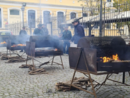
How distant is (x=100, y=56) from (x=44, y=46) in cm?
434

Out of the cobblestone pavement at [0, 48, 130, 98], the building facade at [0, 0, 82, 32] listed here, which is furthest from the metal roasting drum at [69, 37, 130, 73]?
the building facade at [0, 0, 82, 32]

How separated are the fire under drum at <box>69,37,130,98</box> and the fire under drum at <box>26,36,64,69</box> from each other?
9.16 ft

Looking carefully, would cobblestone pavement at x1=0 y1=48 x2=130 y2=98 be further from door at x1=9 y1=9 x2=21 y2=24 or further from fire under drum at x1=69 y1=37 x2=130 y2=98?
door at x1=9 y1=9 x2=21 y2=24

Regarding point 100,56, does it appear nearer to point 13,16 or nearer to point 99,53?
point 99,53

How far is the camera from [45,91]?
461 centimetres

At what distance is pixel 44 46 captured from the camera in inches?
331

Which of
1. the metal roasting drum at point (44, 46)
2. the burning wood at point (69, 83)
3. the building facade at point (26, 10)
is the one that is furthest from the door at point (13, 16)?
the burning wood at point (69, 83)

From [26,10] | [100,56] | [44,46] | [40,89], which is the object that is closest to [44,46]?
[44,46]

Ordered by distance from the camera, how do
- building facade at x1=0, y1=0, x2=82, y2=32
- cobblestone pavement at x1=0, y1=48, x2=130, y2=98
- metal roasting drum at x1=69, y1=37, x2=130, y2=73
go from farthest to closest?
building facade at x1=0, y1=0, x2=82, y2=32 → cobblestone pavement at x1=0, y1=48, x2=130, y2=98 → metal roasting drum at x1=69, y1=37, x2=130, y2=73

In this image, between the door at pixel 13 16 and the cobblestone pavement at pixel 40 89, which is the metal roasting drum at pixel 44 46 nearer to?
the cobblestone pavement at pixel 40 89

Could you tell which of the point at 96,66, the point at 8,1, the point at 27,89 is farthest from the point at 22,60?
the point at 8,1

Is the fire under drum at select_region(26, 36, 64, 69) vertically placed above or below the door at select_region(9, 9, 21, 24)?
below

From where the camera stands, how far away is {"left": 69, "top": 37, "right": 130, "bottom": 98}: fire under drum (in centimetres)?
396

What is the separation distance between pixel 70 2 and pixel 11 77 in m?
23.9
